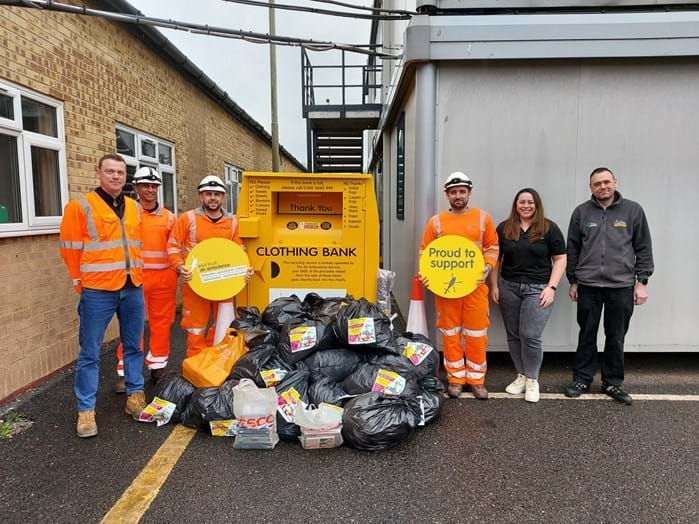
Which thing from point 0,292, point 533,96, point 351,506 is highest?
point 533,96

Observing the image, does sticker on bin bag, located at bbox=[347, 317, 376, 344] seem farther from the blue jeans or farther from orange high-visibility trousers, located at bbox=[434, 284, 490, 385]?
the blue jeans

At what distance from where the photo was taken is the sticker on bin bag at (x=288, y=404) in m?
2.96

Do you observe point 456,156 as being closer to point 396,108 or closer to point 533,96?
point 533,96

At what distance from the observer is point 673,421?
3299 mm

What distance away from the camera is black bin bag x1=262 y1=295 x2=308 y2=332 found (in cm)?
356

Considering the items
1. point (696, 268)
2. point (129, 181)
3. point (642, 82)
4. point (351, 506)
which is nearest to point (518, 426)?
point (351, 506)

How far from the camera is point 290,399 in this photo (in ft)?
9.90

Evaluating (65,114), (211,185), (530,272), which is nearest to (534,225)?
(530,272)

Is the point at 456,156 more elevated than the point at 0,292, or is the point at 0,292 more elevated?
the point at 456,156

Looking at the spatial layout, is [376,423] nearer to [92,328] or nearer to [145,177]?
[92,328]

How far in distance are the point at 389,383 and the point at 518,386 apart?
134 centimetres

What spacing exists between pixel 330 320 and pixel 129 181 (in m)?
4.02

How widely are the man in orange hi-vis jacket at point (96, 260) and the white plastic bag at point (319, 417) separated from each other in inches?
56.9

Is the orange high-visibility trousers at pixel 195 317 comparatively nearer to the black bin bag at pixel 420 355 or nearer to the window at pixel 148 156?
the black bin bag at pixel 420 355
